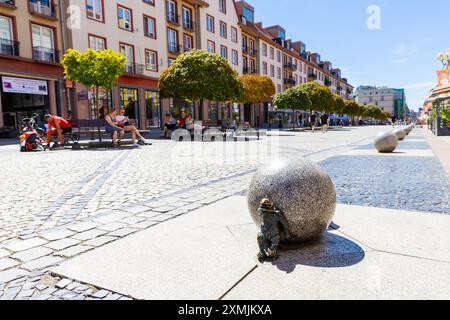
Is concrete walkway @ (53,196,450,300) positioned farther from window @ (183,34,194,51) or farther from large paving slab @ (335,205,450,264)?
window @ (183,34,194,51)

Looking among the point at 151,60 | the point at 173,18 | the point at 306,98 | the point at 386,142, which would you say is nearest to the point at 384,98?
the point at 306,98

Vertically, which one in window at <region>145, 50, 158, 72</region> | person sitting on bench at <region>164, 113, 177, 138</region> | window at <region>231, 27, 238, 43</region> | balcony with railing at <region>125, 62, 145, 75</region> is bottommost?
person sitting on bench at <region>164, 113, 177, 138</region>

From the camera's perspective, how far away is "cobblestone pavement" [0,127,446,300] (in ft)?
7.95

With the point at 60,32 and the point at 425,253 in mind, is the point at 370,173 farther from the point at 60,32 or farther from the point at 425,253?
the point at 60,32

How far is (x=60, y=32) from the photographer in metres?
22.5

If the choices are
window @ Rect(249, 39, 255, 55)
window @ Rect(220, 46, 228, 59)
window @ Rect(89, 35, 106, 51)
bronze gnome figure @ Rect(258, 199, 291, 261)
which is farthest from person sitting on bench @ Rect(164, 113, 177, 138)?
window @ Rect(249, 39, 255, 55)

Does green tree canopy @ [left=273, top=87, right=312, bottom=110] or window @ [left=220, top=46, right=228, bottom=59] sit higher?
window @ [left=220, top=46, right=228, bottom=59]

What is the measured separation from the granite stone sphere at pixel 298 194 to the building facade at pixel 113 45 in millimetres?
18348

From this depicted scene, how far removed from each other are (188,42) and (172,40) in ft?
7.70

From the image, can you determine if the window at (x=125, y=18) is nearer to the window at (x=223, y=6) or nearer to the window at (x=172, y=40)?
the window at (x=172, y=40)

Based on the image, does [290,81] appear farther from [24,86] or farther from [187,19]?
[24,86]

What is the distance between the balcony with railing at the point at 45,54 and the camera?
69.5ft

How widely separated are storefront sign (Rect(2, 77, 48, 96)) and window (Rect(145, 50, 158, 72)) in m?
9.46

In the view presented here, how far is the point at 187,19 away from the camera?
33.6m
